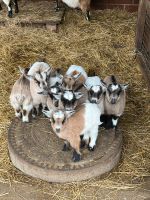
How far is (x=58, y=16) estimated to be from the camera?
6.36 metres

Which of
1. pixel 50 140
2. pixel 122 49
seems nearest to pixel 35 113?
pixel 50 140

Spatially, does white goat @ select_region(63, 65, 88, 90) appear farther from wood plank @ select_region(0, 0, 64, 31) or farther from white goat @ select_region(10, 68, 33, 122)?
wood plank @ select_region(0, 0, 64, 31)

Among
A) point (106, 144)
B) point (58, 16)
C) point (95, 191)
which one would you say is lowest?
point (95, 191)

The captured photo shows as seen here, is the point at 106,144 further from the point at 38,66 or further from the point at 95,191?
the point at 38,66

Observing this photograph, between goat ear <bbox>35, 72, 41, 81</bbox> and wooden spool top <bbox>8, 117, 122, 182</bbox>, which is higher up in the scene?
goat ear <bbox>35, 72, 41, 81</bbox>

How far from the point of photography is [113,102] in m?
3.76

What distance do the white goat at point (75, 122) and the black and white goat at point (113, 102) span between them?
263 millimetres

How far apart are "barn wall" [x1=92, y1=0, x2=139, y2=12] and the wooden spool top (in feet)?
12.5

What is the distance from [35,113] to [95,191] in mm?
1201

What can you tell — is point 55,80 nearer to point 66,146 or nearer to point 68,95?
Result: point 68,95

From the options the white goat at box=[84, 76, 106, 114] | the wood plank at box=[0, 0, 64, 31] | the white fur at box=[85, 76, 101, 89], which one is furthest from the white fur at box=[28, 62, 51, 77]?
the wood plank at box=[0, 0, 64, 31]

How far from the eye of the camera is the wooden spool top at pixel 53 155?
3.58 meters

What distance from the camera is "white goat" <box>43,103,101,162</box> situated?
3.43 m

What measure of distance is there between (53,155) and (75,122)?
465 millimetres
